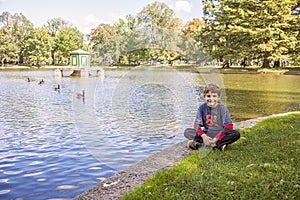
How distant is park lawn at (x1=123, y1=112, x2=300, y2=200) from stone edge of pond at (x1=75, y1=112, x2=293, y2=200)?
0.28 m

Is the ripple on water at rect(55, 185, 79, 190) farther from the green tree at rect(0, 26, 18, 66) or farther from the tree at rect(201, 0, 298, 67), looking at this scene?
the green tree at rect(0, 26, 18, 66)

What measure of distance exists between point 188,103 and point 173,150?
9.35 meters

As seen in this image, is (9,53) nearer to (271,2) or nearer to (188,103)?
(271,2)

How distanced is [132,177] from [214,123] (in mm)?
2090

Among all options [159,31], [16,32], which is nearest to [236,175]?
[159,31]

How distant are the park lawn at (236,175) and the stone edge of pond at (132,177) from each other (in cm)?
28

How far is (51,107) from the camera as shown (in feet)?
48.7

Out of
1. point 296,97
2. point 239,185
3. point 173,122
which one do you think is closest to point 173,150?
point 239,185

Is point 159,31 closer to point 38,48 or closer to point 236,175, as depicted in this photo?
point 236,175

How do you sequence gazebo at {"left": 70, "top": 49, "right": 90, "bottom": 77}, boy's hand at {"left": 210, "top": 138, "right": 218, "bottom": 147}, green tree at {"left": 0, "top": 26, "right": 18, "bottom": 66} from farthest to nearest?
green tree at {"left": 0, "top": 26, "right": 18, "bottom": 66}, gazebo at {"left": 70, "top": 49, "right": 90, "bottom": 77}, boy's hand at {"left": 210, "top": 138, "right": 218, "bottom": 147}

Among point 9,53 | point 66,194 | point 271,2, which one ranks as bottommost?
point 66,194

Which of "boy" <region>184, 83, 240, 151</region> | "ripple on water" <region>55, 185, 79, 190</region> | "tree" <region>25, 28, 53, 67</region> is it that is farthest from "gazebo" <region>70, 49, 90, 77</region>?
"ripple on water" <region>55, 185, 79, 190</region>

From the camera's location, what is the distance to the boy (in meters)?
6.16

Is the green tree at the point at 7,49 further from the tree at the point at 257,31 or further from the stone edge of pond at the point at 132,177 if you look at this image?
the stone edge of pond at the point at 132,177
